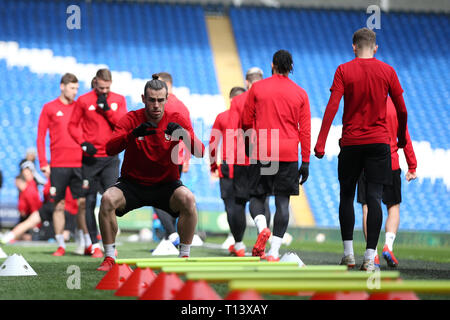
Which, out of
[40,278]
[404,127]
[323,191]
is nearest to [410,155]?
[404,127]

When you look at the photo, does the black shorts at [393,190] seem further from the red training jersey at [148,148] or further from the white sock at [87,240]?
the white sock at [87,240]

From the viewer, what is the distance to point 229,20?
23609 millimetres

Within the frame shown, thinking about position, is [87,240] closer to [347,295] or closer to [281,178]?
[281,178]

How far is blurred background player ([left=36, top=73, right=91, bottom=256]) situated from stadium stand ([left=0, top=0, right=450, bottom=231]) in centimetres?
749

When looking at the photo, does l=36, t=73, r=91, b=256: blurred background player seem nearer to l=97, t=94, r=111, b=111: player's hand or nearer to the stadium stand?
l=97, t=94, r=111, b=111: player's hand

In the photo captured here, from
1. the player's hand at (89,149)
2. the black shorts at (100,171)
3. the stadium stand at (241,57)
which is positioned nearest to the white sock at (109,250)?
the player's hand at (89,149)

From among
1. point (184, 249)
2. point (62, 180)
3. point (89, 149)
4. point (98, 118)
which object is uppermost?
point (98, 118)

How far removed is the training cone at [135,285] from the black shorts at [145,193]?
1587 millimetres

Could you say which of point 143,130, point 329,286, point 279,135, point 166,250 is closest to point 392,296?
point 329,286

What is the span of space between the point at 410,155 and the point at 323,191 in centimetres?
1033

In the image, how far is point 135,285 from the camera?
4285 mm

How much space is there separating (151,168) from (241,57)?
16.2m

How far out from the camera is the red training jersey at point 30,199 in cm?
1382
